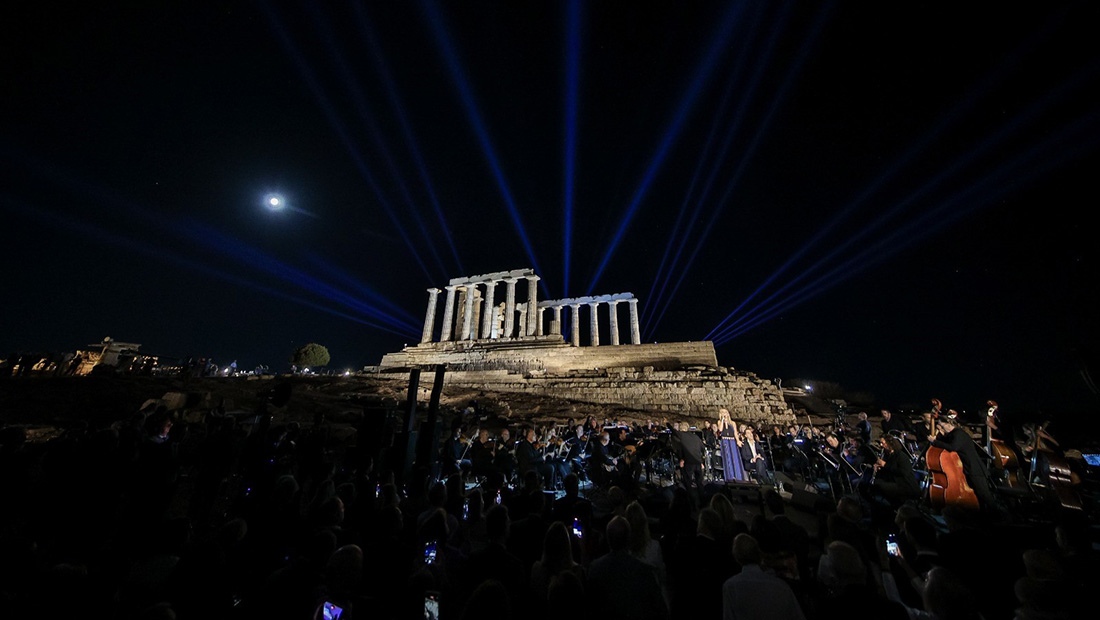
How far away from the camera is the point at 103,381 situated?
16.6 m

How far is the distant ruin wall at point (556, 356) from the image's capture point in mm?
32875

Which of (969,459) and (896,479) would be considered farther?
(896,479)

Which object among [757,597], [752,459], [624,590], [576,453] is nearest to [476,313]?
[576,453]

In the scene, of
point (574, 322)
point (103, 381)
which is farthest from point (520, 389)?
point (103, 381)

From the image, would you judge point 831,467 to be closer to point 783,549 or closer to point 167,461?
point 783,549

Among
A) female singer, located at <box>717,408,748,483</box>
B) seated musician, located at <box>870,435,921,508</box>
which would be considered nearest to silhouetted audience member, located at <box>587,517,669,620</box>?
seated musician, located at <box>870,435,921,508</box>

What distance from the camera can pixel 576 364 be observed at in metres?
34.5

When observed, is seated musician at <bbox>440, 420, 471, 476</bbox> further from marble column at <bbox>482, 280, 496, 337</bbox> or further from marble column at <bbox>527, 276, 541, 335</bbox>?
marble column at <bbox>482, 280, 496, 337</bbox>

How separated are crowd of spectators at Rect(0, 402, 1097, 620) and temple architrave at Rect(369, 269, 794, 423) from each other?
8.08 meters

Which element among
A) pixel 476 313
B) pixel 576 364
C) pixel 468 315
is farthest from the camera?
pixel 476 313

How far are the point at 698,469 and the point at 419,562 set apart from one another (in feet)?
24.2

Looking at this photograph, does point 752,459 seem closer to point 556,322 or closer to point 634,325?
point 634,325

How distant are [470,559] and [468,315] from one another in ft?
132

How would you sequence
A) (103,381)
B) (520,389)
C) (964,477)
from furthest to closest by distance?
(520,389), (103,381), (964,477)
